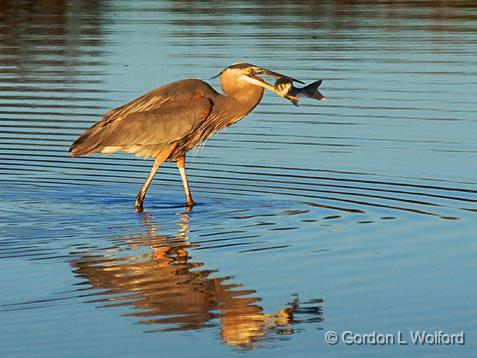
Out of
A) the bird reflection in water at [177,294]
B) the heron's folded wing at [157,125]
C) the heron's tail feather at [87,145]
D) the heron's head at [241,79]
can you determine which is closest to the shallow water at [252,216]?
the bird reflection in water at [177,294]

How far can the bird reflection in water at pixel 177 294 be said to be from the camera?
27.4 feet

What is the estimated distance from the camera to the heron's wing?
1264cm

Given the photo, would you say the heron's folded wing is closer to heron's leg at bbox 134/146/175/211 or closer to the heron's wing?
the heron's wing

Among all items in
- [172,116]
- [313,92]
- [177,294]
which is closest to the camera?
[177,294]

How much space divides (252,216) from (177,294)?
2.64 m

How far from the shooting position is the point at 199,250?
10.4 meters

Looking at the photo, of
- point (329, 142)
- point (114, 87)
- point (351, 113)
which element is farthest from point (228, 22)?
point (329, 142)

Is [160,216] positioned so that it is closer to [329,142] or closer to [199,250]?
[199,250]

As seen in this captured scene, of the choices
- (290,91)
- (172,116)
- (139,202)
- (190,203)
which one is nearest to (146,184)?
(139,202)

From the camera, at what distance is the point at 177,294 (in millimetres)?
9133

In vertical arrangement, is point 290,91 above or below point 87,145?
above

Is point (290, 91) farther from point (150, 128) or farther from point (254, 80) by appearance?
point (150, 128)

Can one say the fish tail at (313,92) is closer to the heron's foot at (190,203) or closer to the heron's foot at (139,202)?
the heron's foot at (190,203)

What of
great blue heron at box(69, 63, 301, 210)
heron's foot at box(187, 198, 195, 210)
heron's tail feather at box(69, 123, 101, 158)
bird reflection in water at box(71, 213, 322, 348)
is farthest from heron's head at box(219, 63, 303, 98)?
bird reflection in water at box(71, 213, 322, 348)
